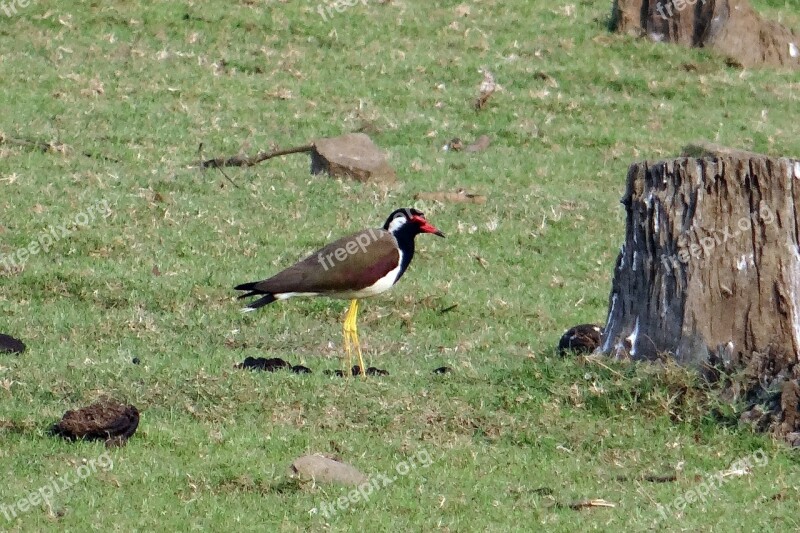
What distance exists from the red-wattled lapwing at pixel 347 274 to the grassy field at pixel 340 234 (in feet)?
1.84

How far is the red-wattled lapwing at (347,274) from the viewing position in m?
10.9

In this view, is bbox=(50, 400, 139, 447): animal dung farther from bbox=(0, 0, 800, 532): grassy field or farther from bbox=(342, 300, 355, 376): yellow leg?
bbox=(342, 300, 355, 376): yellow leg

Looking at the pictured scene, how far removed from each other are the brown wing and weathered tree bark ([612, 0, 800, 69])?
42.8 ft

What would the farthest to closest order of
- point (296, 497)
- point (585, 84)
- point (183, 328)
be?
point (585, 84) < point (183, 328) < point (296, 497)

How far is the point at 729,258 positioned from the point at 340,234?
19.8 feet

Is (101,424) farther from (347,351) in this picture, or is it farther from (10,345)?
(347,351)

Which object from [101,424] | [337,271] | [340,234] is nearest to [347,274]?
[337,271]

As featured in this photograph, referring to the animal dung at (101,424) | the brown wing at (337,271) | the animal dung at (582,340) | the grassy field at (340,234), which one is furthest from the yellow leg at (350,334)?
the animal dung at (101,424)

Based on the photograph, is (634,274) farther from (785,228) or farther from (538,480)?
(538,480)

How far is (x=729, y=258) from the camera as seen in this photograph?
9.38 metres

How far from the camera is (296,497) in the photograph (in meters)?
7.77

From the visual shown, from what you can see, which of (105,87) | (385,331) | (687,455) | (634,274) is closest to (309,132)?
(105,87)

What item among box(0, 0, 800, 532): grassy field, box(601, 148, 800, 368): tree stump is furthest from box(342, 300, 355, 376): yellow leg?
box(601, 148, 800, 368): tree stump

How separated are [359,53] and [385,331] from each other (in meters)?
9.75
